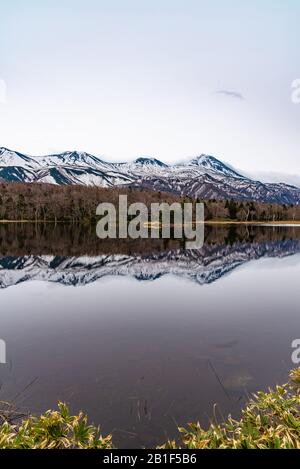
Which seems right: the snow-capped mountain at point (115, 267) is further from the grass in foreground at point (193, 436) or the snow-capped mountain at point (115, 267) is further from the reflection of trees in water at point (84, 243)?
the grass in foreground at point (193, 436)

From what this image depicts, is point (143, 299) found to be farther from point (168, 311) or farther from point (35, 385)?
point (35, 385)

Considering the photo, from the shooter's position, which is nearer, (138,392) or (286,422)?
(286,422)

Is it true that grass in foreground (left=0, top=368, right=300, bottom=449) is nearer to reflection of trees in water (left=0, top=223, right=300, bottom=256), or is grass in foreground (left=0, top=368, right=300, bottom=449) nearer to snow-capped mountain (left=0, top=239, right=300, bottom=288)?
snow-capped mountain (left=0, top=239, right=300, bottom=288)

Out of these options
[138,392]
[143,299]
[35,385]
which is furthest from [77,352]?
[143,299]

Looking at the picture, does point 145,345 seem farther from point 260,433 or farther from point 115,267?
point 115,267

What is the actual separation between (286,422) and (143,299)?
22.3 metres

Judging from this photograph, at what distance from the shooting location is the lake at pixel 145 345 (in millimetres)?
12562

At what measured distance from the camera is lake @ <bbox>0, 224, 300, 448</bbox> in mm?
12562

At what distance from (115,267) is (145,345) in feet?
106

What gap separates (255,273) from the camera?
4544 centimetres

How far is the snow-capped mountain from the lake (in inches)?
35.2

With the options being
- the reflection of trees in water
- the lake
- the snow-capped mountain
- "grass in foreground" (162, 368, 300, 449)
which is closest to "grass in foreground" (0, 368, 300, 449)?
"grass in foreground" (162, 368, 300, 449)
